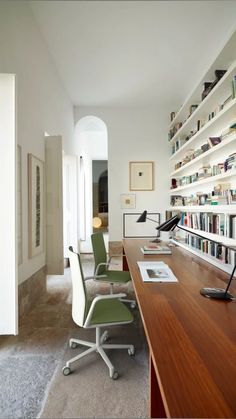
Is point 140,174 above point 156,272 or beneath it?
above

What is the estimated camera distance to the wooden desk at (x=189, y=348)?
2.12 feet

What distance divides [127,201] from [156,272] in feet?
10.9

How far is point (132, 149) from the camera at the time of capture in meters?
5.08

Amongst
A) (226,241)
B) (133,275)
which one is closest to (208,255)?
(226,241)

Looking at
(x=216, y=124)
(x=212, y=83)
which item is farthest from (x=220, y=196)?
(x=212, y=83)

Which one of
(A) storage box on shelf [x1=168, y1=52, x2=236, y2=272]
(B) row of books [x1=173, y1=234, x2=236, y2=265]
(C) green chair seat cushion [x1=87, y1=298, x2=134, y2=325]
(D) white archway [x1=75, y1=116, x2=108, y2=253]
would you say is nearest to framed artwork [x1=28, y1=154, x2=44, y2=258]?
(C) green chair seat cushion [x1=87, y1=298, x2=134, y2=325]

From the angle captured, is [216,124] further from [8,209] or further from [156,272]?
[8,209]

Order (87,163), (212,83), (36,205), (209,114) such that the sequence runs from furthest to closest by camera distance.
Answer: (87,163)
(209,114)
(36,205)
(212,83)

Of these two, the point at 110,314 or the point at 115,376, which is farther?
the point at 110,314

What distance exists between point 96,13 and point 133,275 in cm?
274

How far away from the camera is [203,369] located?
0.76 metres

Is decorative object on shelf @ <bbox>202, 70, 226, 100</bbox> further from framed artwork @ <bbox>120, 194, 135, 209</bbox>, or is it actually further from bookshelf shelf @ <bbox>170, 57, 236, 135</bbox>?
framed artwork @ <bbox>120, 194, 135, 209</bbox>

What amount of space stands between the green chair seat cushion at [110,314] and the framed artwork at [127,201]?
3.23 m

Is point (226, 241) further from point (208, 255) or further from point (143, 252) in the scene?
point (143, 252)
